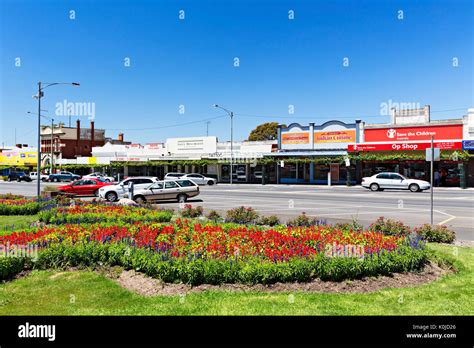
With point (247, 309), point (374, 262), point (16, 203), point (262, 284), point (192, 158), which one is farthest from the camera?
point (192, 158)

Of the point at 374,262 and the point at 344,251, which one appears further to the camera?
the point at 344,251

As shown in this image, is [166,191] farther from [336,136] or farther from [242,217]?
[336,136]

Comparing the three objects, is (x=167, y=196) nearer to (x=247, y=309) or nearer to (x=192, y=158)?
(x=247, y=309)

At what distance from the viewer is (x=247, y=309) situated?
5582mm

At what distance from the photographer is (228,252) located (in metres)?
7.94

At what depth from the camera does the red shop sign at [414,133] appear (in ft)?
127

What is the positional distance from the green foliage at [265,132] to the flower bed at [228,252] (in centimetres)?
7548

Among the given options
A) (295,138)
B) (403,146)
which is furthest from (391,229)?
(295,138)

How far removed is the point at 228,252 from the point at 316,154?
38.7 m

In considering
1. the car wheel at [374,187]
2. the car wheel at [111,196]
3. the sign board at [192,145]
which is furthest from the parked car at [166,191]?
the sign board at [192,145]
